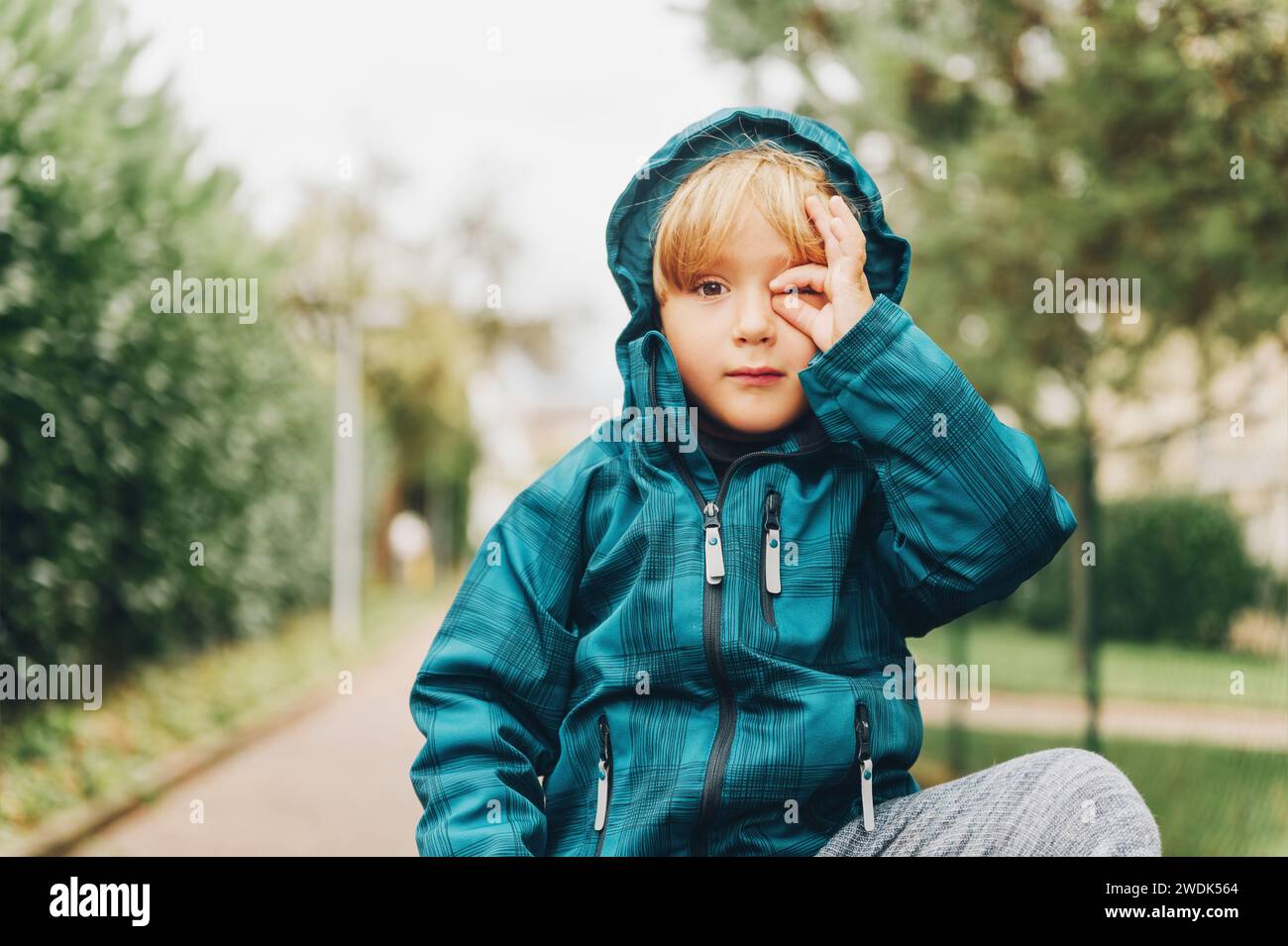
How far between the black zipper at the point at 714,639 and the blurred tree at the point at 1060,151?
3.35m

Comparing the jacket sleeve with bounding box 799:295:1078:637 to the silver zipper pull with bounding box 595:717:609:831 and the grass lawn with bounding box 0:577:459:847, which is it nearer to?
the silver zipper pull with bounding box 595:717:609:831

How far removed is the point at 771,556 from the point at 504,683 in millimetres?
430

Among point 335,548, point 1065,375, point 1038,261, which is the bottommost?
point 335,548

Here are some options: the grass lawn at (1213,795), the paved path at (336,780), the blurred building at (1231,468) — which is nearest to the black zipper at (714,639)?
the grass lawn at (1213,795)

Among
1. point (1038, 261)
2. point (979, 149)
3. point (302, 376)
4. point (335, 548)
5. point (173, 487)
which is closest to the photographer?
point (979, 149)

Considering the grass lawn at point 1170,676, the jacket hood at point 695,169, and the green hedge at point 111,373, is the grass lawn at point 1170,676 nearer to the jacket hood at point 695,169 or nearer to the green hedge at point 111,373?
the jacket hood at point 695,169

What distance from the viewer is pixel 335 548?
1730 cm

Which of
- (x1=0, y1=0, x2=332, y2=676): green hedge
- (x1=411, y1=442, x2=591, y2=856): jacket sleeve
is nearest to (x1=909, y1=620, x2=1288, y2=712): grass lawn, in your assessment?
(x1=411, y1=442, x2=591, y2=856): jacket sleeve

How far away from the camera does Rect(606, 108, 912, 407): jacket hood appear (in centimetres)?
199

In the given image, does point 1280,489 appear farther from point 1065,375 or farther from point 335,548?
point 335,548

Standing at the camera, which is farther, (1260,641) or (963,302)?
(963,302)
